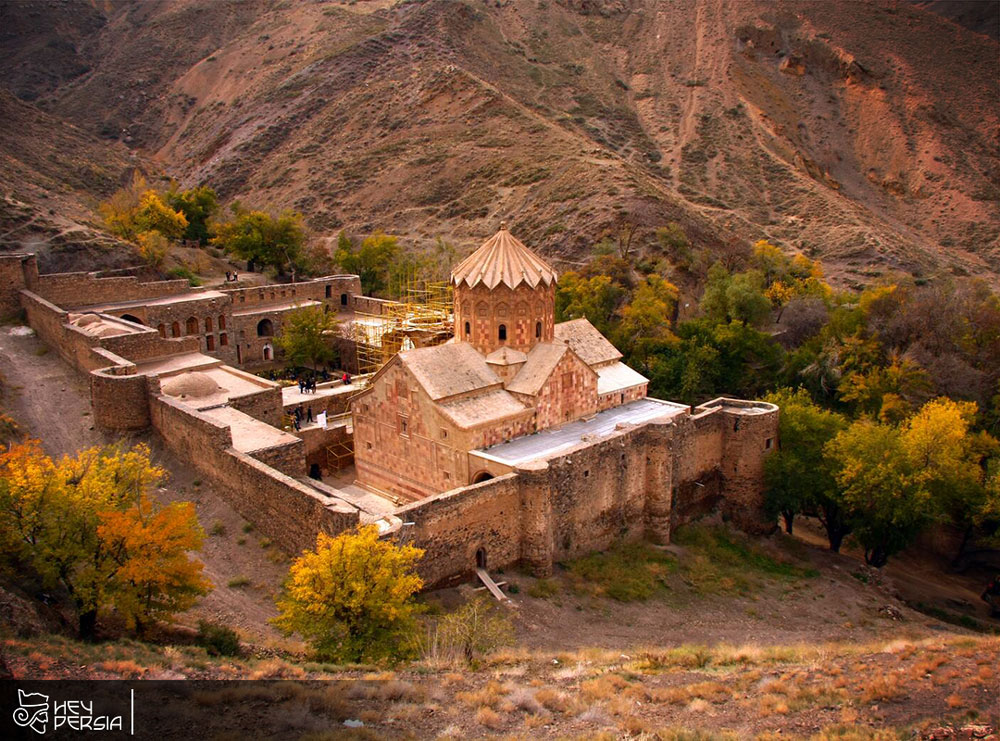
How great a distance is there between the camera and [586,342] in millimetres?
21453

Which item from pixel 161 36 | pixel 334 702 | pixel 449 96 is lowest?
pixel 334 702

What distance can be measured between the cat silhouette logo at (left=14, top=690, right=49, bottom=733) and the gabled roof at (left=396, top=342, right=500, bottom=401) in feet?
35.7

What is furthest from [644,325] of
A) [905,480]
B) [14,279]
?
[14,279]

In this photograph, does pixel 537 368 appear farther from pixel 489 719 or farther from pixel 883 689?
pixel 489 719

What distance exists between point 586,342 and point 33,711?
16.3 meters

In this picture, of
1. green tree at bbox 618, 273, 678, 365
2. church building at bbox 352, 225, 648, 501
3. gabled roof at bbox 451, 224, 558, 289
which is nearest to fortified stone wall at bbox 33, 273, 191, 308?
church building at bbox 352, 225, 648, 501

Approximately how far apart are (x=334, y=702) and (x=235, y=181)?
5673 cm

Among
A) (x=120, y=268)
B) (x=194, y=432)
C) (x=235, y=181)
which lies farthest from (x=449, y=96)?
(x=194, y=432)

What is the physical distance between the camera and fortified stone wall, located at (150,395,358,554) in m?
13.1

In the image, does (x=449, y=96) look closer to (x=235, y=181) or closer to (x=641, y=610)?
(x=235, y=181)

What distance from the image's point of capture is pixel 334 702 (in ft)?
27.6

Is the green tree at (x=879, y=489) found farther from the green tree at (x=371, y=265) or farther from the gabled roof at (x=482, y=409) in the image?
the green tree at (x=371, y=265)

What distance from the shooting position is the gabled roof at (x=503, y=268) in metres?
18.9

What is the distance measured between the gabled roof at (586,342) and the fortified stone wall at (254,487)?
9.22m
